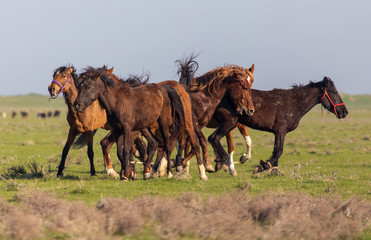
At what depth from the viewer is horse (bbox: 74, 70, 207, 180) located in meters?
10.5

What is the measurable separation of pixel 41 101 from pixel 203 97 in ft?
474

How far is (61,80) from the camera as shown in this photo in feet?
38.1

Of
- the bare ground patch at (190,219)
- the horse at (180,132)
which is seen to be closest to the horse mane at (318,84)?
the horse at (180,132)

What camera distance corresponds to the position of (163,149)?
39.7 ft

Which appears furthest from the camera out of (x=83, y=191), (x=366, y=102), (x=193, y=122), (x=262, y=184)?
(x=366, y=102)

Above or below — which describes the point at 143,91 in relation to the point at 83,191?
above

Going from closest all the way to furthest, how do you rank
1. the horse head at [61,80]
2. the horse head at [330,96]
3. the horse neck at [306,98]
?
the horse head at [61,80]
the horse neck at [306,98]
the horse head at [330,96]

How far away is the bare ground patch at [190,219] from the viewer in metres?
6.14

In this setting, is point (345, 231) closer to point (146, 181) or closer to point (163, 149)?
point (146, 181)

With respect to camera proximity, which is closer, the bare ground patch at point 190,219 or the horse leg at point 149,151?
the bare ground patch at point 190,219

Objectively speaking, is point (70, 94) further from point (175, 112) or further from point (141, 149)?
point (141, 149)

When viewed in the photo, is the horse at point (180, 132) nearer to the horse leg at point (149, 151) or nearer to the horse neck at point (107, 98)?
the horse leg at point (149, 151)

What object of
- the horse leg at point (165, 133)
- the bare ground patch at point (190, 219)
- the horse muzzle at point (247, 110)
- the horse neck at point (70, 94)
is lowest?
the bare ground patch at point (190, 219)

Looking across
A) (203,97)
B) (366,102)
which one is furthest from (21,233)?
(366,102)
